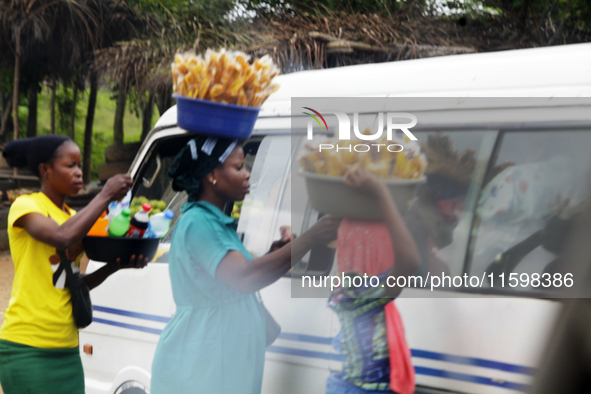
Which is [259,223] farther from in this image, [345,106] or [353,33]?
[353,33]

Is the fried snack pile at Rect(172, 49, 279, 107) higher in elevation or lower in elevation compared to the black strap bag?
higher

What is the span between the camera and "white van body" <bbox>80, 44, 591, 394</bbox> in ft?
5.59

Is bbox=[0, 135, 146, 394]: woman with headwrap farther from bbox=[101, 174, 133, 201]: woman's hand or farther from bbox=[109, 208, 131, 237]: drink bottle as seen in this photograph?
bbox=[109, 208, 131, 237]: drink bottle

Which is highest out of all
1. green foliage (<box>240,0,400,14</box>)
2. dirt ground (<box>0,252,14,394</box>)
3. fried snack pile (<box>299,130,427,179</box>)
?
green foliage (<box>240,0,400,14</box>)

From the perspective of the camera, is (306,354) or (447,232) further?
(306,354)

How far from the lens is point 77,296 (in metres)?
2.39

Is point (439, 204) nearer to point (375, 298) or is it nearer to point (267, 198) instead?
point (375, 298)

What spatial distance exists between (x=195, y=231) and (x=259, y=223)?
1.91ft

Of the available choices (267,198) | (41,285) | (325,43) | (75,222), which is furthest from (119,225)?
(325,43)

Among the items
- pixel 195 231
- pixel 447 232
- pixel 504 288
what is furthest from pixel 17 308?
pixel 504 288

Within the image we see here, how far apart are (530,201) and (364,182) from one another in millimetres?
542

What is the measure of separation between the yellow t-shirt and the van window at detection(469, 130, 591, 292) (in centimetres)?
174

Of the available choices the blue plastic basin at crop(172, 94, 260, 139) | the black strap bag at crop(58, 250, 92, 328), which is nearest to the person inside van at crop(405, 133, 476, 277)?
the blue plastic basin at crop(172, 94, 260, 139)

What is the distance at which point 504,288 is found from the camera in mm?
1753
